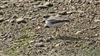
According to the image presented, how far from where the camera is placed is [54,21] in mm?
4121

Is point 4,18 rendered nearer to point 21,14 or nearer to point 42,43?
point 21,14

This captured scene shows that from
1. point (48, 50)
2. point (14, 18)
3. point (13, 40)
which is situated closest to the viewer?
point (48, 50)

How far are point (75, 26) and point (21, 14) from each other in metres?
0.83

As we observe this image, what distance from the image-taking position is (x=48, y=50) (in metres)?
3.78

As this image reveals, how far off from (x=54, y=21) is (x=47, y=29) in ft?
0.49

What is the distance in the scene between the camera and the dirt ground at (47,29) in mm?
3771

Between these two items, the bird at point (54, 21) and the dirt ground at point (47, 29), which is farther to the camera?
the bird at point (54, 21)

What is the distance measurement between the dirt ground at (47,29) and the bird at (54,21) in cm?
5

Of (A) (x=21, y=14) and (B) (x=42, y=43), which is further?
(A) (x=21, y=14)

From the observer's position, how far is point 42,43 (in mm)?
3918

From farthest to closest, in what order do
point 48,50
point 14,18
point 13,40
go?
point 14,18 → point 13,40 → point 48,50

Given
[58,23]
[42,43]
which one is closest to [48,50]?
[42,43]

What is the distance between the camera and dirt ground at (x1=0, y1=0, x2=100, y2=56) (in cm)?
377

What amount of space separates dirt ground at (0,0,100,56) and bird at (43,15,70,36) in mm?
45
